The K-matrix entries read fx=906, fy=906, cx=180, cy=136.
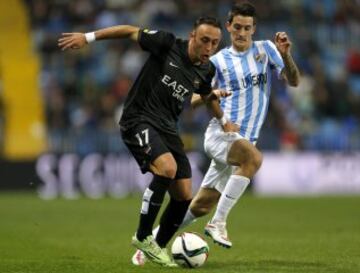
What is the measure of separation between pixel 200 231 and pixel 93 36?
4.97 meters

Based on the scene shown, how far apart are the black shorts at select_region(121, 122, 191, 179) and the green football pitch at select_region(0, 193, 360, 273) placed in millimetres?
922

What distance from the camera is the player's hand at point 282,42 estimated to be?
853cm

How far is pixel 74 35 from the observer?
7676mm

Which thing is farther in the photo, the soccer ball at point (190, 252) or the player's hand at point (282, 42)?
the player's hand at point (282, 42)

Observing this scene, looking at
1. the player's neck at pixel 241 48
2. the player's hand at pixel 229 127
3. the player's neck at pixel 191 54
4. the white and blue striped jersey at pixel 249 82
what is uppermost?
the player's neck at pixel 191 54

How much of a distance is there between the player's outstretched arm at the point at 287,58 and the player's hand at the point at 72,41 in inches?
76.8

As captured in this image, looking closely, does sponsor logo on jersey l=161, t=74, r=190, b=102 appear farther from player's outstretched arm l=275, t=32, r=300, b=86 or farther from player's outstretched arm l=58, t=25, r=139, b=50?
player's outstretched arm l=275, t=32, r=300, b=86

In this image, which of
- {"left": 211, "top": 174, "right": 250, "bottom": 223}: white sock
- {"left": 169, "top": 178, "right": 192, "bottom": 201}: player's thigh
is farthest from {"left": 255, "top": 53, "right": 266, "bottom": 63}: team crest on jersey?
{"left": 169, "top": 178, "right": 192, "bottom": 201}: player's thigh

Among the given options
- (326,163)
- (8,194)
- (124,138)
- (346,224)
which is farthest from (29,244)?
(326,163)

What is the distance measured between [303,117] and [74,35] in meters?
14.4

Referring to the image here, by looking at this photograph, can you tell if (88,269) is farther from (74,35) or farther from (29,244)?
(29,244)

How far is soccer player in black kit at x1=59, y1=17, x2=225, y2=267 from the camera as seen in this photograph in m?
7.90

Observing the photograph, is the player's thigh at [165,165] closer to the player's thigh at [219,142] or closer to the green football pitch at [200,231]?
the green football pitch at [200,231]

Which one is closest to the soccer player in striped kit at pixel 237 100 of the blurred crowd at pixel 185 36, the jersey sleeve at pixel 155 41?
the jersey sleeve at pixel 155 41
